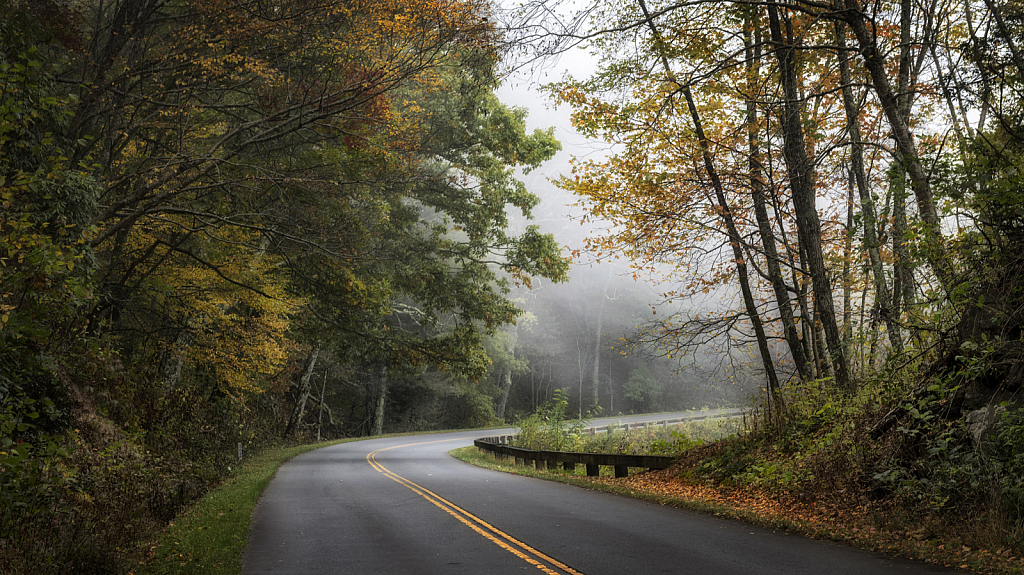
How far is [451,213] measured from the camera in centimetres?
2494

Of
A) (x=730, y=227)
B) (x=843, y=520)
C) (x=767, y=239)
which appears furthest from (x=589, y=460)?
(x=843, y=520)

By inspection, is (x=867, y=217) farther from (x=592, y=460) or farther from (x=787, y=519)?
A: (x=592, y=460)

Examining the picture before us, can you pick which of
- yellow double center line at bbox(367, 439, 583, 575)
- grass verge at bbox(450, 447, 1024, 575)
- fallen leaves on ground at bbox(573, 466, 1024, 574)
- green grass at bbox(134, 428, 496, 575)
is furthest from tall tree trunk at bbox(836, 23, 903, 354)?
green grass at bbox(134, 428, 496, 575)

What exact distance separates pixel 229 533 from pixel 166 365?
40.8 ft

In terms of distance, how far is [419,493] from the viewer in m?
13.3

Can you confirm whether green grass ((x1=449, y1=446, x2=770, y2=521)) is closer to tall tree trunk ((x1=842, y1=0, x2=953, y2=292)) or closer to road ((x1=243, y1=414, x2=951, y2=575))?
road ((x1=243, y1=414, x2=951, y2=575))

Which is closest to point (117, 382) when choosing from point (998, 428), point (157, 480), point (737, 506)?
point (157, 480)

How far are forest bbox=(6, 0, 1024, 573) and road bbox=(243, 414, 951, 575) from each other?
176 centimetres

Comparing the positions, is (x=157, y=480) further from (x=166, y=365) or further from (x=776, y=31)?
(x=776, y=31)

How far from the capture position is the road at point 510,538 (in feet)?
21.6

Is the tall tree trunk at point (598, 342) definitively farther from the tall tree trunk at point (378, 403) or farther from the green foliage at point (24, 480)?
the green foliage at point (24, 480)

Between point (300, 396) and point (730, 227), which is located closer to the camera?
point (730, 227)

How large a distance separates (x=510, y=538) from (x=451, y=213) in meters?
17.9

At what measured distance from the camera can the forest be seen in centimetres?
769
